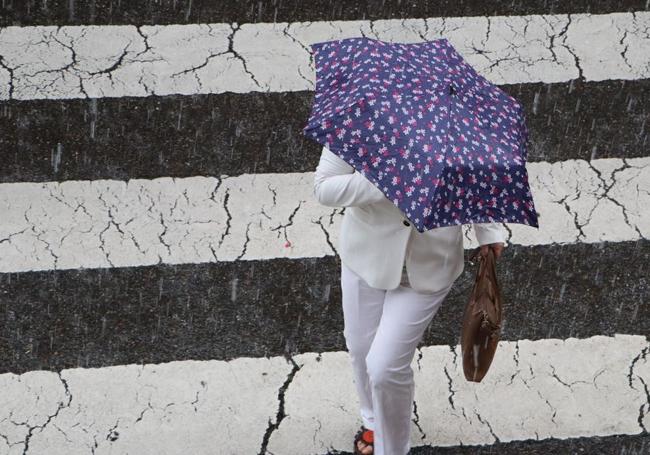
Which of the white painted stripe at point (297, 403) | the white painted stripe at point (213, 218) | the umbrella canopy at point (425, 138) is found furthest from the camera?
the white painted stripe at point (213, 218)

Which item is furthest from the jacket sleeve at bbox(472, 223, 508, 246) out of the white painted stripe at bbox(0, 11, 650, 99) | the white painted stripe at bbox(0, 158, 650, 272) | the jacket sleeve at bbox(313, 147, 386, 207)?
the white painted stripe at bbox(0, 11, 650, 99)

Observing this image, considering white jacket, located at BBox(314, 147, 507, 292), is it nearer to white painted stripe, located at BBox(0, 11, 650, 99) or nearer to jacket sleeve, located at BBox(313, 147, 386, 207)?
jacket sleeve, located at BBox(313, 147, 386, 207)

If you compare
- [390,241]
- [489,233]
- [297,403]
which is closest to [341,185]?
[390,241]

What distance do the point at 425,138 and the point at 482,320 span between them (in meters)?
0.77

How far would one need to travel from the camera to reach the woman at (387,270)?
3619 millimetres

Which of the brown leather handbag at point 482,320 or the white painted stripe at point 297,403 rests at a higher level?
the brown leather handbag at point 482,320

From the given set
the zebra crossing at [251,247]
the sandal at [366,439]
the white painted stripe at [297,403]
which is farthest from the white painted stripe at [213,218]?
the sandal at [366,439]

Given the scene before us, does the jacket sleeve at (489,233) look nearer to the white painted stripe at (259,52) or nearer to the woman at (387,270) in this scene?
the woman at (387,270)

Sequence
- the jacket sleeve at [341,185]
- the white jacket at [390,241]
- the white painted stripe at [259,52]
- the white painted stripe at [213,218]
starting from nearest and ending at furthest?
the jacket sleeve at [341,185] < the white jacket at [390,241] < the white painted stripe at [213,218] < the white painted stripe at [259,52]

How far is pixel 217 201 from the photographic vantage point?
A: 566 cm

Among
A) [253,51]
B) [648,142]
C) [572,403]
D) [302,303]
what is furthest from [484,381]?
[253,51]

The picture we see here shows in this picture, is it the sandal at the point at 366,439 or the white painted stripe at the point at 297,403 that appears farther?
the white painted stripe at the point at 297,403

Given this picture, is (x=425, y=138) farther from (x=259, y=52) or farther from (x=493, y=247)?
(x=259, y=52)

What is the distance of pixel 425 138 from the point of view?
3.38 meters
